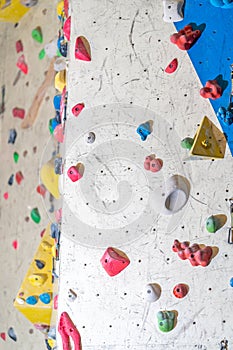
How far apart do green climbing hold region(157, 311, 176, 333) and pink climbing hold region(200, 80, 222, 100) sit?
0.73 m

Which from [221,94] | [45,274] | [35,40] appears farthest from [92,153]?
[35,40]

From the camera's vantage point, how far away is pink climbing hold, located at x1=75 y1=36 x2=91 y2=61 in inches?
89.6

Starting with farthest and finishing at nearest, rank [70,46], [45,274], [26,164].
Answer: [26,164], [45,274], [70,46]

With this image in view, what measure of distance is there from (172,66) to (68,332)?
963 millimetres

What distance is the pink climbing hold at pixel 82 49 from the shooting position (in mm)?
2275

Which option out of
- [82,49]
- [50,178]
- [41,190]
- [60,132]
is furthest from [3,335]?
[82,49]

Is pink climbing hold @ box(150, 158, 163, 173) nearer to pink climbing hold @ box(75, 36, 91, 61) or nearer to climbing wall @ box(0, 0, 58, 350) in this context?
pink climbing hold @ box(75, 36, 91, 61)

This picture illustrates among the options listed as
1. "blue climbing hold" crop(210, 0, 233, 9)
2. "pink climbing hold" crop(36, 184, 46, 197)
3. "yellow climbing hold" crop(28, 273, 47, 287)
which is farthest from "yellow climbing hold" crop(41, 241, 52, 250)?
"blue climbing hold" crop(210, 0, 233, 9)

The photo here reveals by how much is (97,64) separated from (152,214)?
0.55m

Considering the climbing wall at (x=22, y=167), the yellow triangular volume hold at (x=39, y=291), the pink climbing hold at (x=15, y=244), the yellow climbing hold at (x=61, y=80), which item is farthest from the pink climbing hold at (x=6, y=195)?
the yellow climbing hold at (x=61, y=80)

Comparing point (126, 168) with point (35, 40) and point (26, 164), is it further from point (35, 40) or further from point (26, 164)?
point (35, 40)

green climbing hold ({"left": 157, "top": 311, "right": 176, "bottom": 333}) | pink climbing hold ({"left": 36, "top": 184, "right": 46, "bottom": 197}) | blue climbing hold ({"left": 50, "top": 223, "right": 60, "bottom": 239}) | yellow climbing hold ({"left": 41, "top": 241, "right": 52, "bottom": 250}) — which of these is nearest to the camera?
green climbing hold ({"left": 157, "top": 311, "right": 176, "bottom": 333})

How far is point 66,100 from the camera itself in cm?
233

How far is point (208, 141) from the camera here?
86.0 inches
